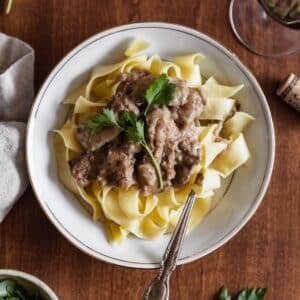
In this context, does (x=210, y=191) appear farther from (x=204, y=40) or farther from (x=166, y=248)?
(x=204, y=40)

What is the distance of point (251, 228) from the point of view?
2.40 metres

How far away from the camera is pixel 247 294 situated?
2.40m

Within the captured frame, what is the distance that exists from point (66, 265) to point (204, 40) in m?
0.86

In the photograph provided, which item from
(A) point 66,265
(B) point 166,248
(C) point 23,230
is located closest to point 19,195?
(C) point 23,230

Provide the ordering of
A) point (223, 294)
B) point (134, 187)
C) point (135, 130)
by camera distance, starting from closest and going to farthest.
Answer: point (135, 130) < point (134, 187) < point (223, 294)

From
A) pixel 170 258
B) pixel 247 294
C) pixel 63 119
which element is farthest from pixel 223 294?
pixel 63 119

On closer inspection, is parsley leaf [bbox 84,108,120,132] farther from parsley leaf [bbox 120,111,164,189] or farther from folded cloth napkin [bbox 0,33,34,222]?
folded cloth napkin [bbox 0,33,34,222]

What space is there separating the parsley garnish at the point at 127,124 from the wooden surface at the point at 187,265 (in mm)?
328

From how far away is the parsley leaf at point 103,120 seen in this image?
2.12 m

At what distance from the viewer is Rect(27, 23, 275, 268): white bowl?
222cm

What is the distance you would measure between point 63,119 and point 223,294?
31.0 inches

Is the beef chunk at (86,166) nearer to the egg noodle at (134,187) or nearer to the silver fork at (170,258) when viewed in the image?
the egg noodle at (134,187)

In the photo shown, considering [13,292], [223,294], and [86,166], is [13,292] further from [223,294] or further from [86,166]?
[223,294]

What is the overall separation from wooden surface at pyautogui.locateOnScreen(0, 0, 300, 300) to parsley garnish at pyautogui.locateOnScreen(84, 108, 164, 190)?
33 centimetres
